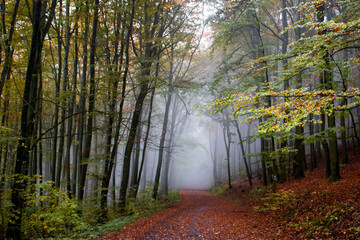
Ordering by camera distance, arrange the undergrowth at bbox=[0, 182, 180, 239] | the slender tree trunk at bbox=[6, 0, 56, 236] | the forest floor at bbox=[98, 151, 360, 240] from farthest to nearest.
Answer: the undergrowth at bbox=[0, 182, 180, 239] → the slender tree trunk at bbox=[6, 0, 56, 236] → the forest floor at bbox=[98, 151, 360, 240]

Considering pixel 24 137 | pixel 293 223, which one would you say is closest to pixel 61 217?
pixel 24 137

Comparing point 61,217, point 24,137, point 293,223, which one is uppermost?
point 24,137

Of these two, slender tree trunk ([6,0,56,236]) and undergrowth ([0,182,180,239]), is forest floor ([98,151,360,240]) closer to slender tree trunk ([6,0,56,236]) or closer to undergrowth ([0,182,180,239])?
undergrowth ([0,182,180,239])

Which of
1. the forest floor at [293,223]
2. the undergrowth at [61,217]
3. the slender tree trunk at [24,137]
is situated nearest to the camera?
the forest floor at [293,223]

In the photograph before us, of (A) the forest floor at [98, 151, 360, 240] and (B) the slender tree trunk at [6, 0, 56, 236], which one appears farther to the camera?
(B) the slender tree trunk at [6, 0, 56, 236]

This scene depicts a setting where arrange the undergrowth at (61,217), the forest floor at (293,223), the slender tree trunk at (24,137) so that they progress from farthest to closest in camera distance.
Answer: the undergrowth at (61,217)
the slender tree trunk at (24,137)
the forest floor at (293,223)

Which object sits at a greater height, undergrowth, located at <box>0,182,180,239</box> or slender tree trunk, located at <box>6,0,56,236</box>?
slender tree trunk, located at <box>6,0,56,236</box>

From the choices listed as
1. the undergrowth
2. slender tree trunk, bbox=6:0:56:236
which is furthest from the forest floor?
slender tree trunk, bbox=6:0:56:236

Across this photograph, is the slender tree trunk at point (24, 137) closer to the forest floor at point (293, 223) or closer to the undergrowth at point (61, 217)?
the undergrowth at point (61, 217)

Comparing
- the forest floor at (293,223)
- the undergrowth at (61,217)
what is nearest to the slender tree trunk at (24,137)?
the undergrowth at (61,217)

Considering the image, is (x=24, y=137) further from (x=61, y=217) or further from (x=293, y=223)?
(x=293, y=223)

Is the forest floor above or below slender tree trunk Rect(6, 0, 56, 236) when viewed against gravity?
below

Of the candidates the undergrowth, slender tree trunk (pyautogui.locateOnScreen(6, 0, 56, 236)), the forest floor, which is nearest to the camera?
the forest floor

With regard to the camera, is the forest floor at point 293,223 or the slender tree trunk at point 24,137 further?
the slender tree trunk at point 24,137
